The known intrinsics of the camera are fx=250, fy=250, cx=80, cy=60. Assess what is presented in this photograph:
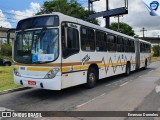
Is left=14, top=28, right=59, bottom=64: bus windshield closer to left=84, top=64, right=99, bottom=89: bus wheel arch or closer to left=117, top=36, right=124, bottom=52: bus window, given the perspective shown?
left=84, top=64, right=99, bottom=89: bus wheel arch

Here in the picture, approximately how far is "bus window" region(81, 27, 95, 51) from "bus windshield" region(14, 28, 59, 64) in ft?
6.44

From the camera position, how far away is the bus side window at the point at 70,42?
9.35 meters

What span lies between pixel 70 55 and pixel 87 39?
1.93m

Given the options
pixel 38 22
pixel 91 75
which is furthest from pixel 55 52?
pixel 91 75

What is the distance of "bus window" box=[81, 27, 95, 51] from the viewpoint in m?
11.0

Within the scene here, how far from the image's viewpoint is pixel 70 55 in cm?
976

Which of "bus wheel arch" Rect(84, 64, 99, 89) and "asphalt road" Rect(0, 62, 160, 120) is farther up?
"bus wheel arch" Rect(84, 64, 99, 89)

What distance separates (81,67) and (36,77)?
2143 millimetres

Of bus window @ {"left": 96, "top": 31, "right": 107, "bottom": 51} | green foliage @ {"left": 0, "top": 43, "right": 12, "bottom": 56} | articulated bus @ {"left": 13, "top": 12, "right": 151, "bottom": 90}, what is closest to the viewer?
articulated bus @ {"left": 13, "top": 12, "right": 151, "bottom": 90}

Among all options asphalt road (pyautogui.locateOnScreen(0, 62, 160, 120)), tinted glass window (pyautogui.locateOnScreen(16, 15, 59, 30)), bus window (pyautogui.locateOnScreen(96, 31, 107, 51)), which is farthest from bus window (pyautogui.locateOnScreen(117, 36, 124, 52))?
tinted glass window (pyautogui.locateOnScreen(16, 15, 59, 30))

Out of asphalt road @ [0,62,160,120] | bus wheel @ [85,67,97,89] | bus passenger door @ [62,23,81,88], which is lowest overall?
asphalt road @ [0,62,160,120]

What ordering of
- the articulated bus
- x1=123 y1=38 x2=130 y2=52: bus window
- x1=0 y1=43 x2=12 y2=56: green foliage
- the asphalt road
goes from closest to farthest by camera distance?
the asphalt road
the articulated bus
x1=123 y1=38 x2=130 y2=52: bus window
x1=0 y1=43 x2=12 y2=56: green foliage

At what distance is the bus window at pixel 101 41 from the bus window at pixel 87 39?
502 millimetres

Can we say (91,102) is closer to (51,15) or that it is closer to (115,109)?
(115,109)
